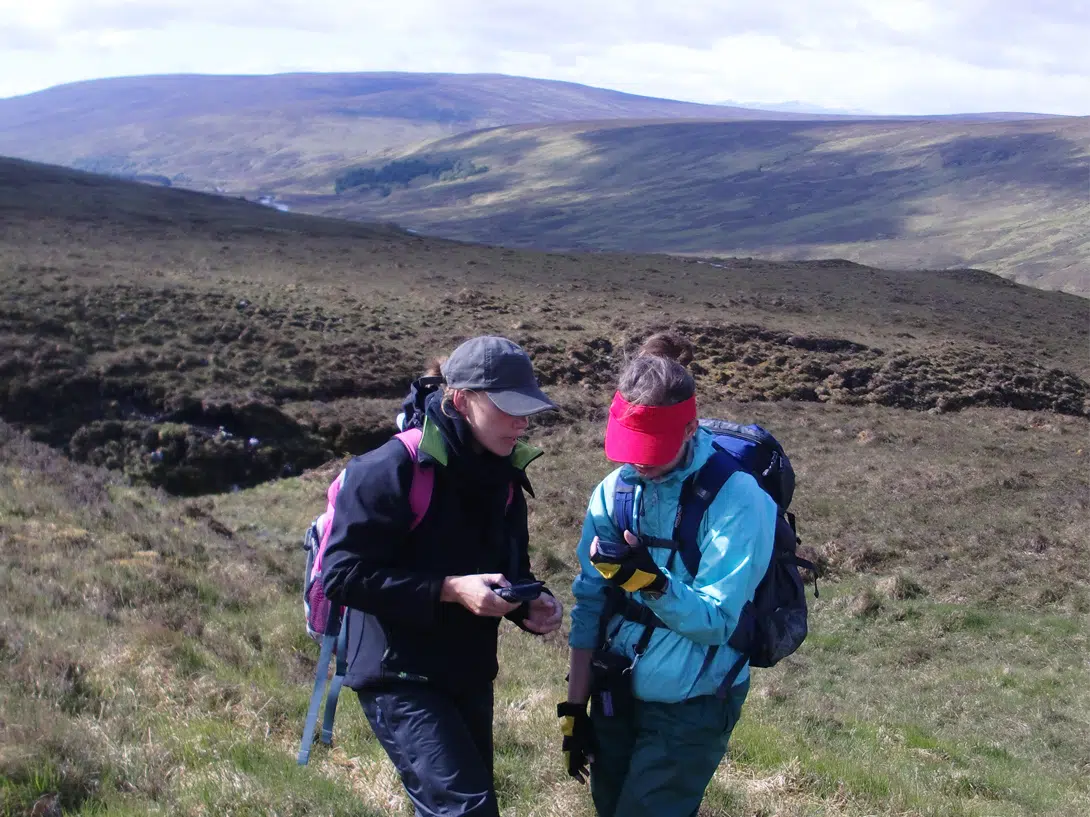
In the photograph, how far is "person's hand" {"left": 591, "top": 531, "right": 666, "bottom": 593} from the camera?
285 cm

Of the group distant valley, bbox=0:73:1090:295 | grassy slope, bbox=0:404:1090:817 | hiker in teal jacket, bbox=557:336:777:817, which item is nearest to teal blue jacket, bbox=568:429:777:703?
hiker in teal jacket, bbox=557:336:777:817

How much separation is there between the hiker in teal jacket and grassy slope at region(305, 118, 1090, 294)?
85859 mm

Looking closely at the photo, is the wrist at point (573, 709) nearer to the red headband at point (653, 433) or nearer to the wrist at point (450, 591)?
the wrist at point (450, 591)

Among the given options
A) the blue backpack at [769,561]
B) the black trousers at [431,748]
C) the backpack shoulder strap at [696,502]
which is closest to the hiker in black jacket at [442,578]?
the black trousers at [431,748]

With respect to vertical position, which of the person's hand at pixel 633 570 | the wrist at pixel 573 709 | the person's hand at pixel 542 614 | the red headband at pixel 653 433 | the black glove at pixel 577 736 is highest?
the red headband at pixel 653 433

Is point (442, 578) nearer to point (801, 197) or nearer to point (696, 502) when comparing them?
point (696, 502)

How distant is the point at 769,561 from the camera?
10.1 feet

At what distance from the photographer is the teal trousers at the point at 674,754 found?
307cm

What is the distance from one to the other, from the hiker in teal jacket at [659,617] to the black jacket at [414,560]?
1.15 feet

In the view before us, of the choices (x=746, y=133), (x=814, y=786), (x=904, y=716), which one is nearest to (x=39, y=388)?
(x=904, y=716)

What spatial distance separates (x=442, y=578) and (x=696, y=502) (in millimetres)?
853

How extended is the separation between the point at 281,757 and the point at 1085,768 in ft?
22.4

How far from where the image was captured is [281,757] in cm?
420

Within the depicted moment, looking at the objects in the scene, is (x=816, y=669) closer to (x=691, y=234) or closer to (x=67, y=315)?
(x=67, y=315)
